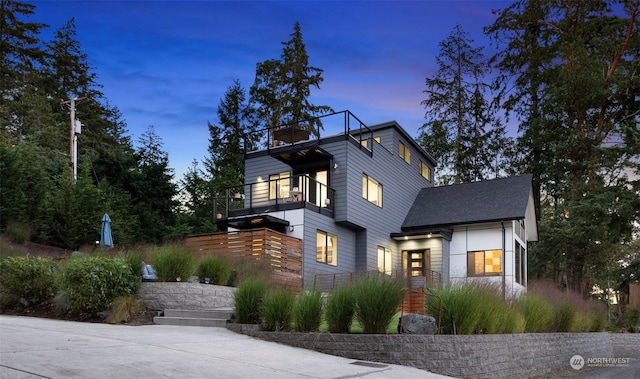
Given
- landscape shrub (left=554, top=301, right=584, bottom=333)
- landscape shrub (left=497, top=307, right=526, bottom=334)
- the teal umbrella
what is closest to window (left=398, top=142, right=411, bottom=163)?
landscape shrub (left=554, top=301, right=584, bottom=333)

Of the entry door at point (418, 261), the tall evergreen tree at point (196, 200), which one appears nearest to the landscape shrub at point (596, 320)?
the entry door at point (418, 261)

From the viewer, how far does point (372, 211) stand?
75.0 ft

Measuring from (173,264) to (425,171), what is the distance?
19.5 meters

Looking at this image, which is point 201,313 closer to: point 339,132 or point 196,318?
point 196,318

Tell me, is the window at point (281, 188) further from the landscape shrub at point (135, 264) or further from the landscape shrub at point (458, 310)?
the landscape shrub at point (458, 310)

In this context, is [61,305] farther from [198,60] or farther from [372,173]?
[372,173]

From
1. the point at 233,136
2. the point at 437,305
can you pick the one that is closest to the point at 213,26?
the point at 437,305

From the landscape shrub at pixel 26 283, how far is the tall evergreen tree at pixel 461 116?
30.0 metres

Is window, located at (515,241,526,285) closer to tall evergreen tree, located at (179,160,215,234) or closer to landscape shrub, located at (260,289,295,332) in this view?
landscape shrub, located at (260,289,295,332)

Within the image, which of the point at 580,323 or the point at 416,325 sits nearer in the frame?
the point at 416,325

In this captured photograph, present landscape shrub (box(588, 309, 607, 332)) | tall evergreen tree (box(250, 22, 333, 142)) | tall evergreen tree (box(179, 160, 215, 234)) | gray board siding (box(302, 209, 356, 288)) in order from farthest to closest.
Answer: tall evergreen tree (box(250, 22, 333, 142)), tall evergreen tree (box(179, 160, 215, 234)), gray board siding (box(302, 209, 356, 288)), landscape shrub (box(588, 309, 607, 332))

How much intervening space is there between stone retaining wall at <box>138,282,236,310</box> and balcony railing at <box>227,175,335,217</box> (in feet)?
24.5

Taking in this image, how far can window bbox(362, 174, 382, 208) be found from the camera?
74.5ft

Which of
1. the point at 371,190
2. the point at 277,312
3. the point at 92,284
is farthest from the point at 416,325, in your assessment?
the point at 371,190
